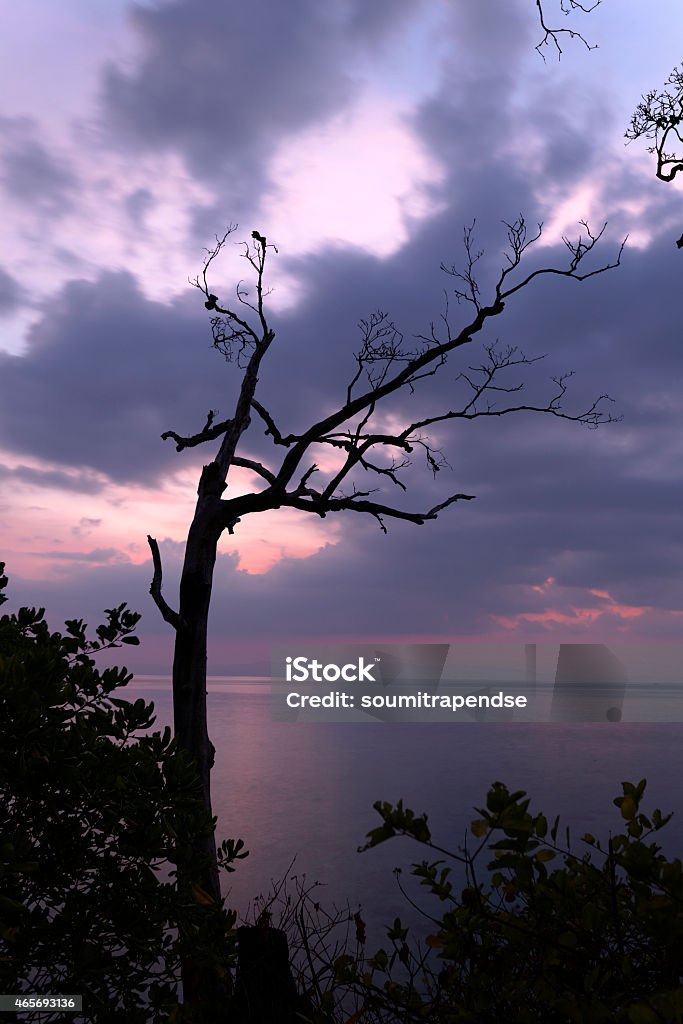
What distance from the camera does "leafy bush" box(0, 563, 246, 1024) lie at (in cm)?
402

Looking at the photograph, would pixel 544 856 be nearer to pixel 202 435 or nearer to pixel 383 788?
pixel 202 435

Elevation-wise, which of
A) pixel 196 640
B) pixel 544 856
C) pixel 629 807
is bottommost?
pixel 544 856

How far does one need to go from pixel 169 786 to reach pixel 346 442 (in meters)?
6.86

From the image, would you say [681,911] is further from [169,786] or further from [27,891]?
[27,891]

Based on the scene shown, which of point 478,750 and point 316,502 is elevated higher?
point 316,502

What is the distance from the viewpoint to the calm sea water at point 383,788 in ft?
63.4

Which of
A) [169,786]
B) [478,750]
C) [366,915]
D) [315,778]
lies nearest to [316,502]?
[169,786]

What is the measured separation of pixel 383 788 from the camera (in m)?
34.1

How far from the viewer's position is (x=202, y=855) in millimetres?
4160

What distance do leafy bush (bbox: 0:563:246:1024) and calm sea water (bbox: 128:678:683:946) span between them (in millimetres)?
1581

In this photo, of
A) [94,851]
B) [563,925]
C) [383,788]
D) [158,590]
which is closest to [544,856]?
[563,925]

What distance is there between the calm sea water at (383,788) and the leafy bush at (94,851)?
158 cm

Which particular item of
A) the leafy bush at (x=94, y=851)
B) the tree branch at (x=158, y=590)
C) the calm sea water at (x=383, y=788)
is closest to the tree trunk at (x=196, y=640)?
the tree branch at (x=158, y=590)

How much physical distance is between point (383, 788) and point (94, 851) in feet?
103
